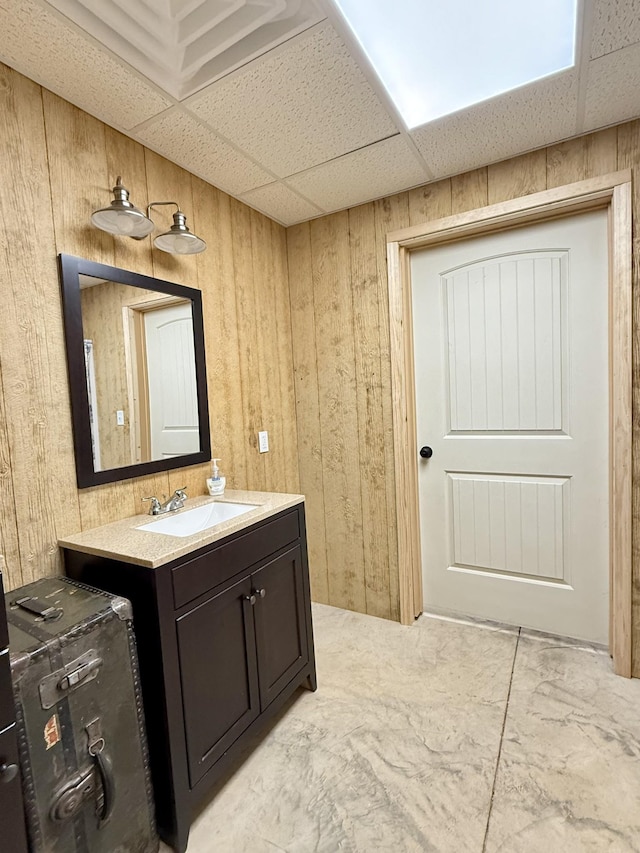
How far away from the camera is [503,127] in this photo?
170 cm

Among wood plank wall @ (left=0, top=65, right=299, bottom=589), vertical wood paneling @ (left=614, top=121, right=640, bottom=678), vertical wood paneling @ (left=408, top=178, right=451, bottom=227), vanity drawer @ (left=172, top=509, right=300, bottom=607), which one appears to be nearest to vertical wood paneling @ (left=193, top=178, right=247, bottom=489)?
wood plank wall @ (left=0, top=65, right=299, bottom=589)

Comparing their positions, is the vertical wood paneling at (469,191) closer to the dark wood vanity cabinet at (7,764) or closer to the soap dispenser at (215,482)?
the soap dispenser at (215,482)

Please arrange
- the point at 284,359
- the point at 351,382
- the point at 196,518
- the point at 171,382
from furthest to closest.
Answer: the point at 284,359, the point at 351,382, the point at 171,382, the point at 196,518

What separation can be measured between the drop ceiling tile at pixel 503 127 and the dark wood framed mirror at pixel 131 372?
1267 mm

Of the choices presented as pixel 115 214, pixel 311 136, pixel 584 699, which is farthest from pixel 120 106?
pixel 584 699

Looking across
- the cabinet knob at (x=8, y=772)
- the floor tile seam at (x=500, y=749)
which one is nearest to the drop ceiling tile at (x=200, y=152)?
the cabinet knob at (x=8, y=772)

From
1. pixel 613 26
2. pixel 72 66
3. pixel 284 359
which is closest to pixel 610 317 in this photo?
pixel 613 26

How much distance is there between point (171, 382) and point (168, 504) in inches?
21.3

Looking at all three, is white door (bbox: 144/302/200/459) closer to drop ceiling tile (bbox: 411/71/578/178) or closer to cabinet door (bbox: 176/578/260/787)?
cabinet door (bbox: 176/578/260/787)

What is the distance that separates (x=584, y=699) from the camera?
67.4 inches

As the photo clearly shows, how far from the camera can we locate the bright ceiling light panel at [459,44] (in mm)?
1251

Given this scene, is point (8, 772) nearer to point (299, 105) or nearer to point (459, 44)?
point (299, 105)

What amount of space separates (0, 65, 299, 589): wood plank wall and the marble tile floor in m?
1.05

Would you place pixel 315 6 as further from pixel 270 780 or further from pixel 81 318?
pixel 270 780
